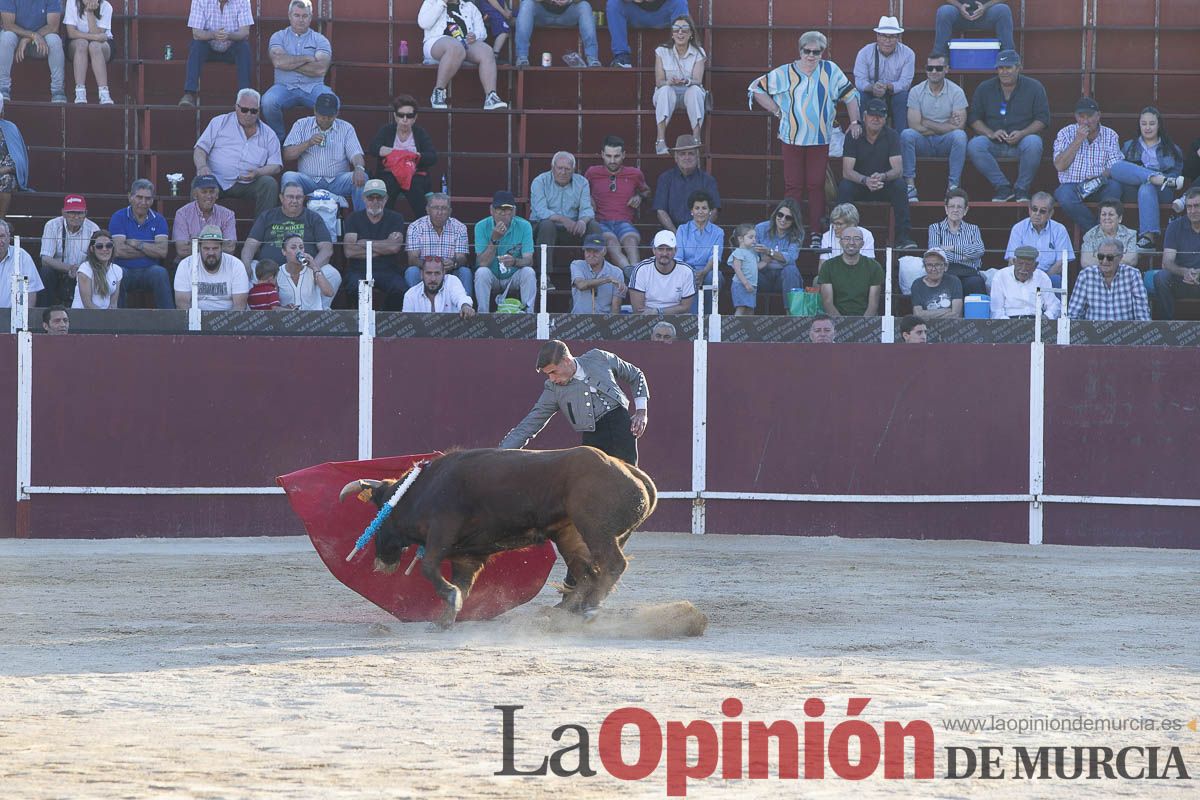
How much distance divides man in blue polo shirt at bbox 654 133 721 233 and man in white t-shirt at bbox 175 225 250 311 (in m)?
3.89

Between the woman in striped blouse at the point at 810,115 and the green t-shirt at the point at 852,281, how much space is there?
56.0 inches

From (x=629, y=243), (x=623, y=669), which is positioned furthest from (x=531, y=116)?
(x=623, y=669)

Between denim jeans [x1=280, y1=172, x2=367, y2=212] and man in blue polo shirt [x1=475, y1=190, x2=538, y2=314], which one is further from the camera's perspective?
denim jeans [x1=280, y1=172, x2=367, y2=212]

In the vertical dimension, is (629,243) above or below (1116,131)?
below

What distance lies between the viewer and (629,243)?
14617 millimetres

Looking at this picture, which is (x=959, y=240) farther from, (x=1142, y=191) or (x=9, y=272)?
(x=9, y=272)

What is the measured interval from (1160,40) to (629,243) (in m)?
7.38

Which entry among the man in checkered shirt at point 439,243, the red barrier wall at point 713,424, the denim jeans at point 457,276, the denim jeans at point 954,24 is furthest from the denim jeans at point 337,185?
the denim jeans at point 954,24

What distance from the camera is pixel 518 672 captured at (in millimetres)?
7301

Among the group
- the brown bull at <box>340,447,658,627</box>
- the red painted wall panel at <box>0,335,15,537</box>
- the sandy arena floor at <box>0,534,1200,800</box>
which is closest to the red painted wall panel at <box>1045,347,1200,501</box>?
the sandy arena floor at <box>0,534,1200,800</box>

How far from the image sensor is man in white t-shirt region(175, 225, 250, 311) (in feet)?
43.9

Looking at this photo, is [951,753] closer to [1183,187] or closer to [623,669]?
[623,669]

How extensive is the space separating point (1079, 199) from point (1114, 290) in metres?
2.08

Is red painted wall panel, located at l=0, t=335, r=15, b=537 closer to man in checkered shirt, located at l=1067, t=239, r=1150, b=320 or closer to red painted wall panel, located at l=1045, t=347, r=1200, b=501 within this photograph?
red painted wall panel, located at l=1045, t=347, r=1200, b=501
